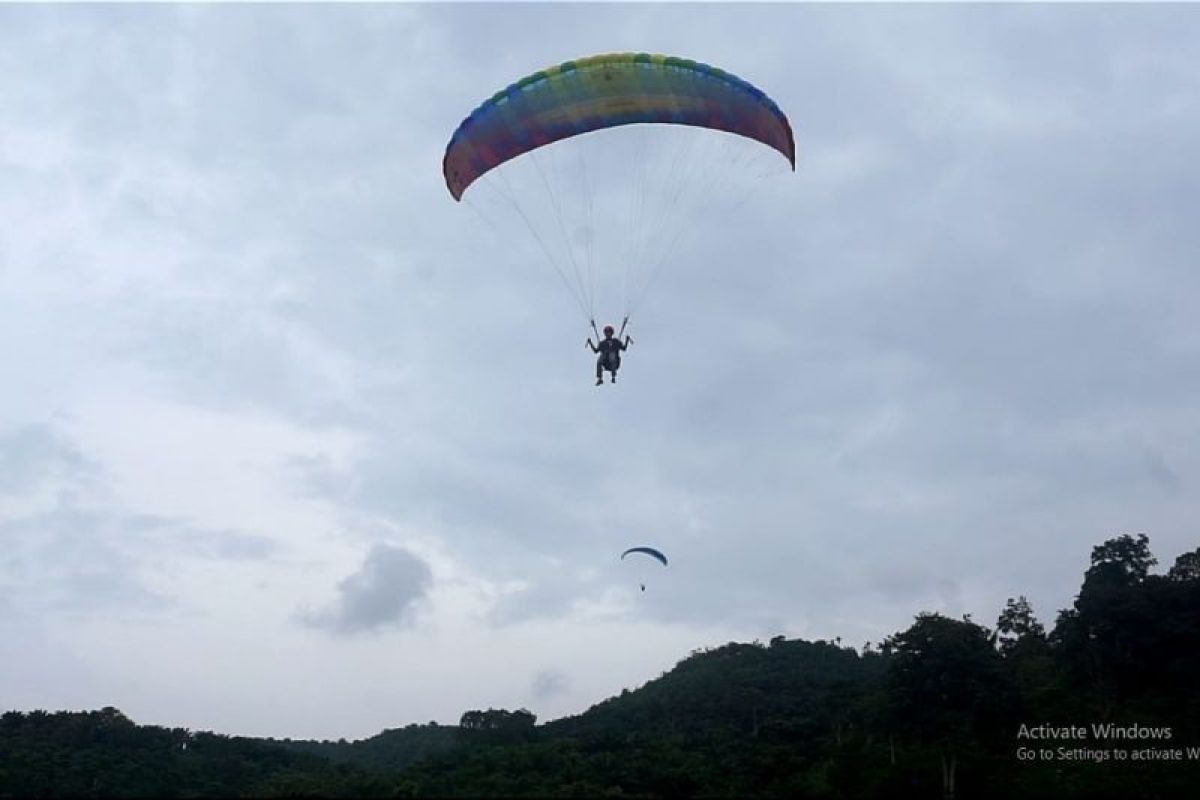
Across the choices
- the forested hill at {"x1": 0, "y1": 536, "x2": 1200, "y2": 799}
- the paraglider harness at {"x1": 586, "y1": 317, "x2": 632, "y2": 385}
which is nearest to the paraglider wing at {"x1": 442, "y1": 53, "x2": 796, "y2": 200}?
the paraglider harness at {"x1": 586, "y1": 317, "x2": 632, "y2": 385}

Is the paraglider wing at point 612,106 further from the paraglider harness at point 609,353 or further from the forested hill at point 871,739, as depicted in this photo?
the forested hill at point 871,739

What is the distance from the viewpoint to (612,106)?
28391 millimetres

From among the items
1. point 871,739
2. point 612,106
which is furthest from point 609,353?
point 871,739

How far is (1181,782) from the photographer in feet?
115

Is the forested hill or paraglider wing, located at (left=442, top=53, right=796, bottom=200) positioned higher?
paraglider wing, located at (left=442, top=53, right=796, bottom=200)

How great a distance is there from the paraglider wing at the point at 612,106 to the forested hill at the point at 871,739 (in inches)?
884

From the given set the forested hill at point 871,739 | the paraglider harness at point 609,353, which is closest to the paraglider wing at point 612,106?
the paraglider harness at point 609,353

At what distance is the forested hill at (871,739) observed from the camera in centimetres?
3938

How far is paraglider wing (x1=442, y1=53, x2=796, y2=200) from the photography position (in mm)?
27438

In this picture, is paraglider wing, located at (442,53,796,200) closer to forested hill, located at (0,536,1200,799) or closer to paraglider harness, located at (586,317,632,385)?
paraglider harness, located at (586,317,632,385)

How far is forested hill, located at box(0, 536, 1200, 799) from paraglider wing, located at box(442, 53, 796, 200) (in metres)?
22.5

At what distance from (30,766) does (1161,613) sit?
177ft

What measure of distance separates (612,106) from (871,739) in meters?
30.8

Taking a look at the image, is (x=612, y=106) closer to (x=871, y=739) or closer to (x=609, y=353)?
(x=609, y=353)
